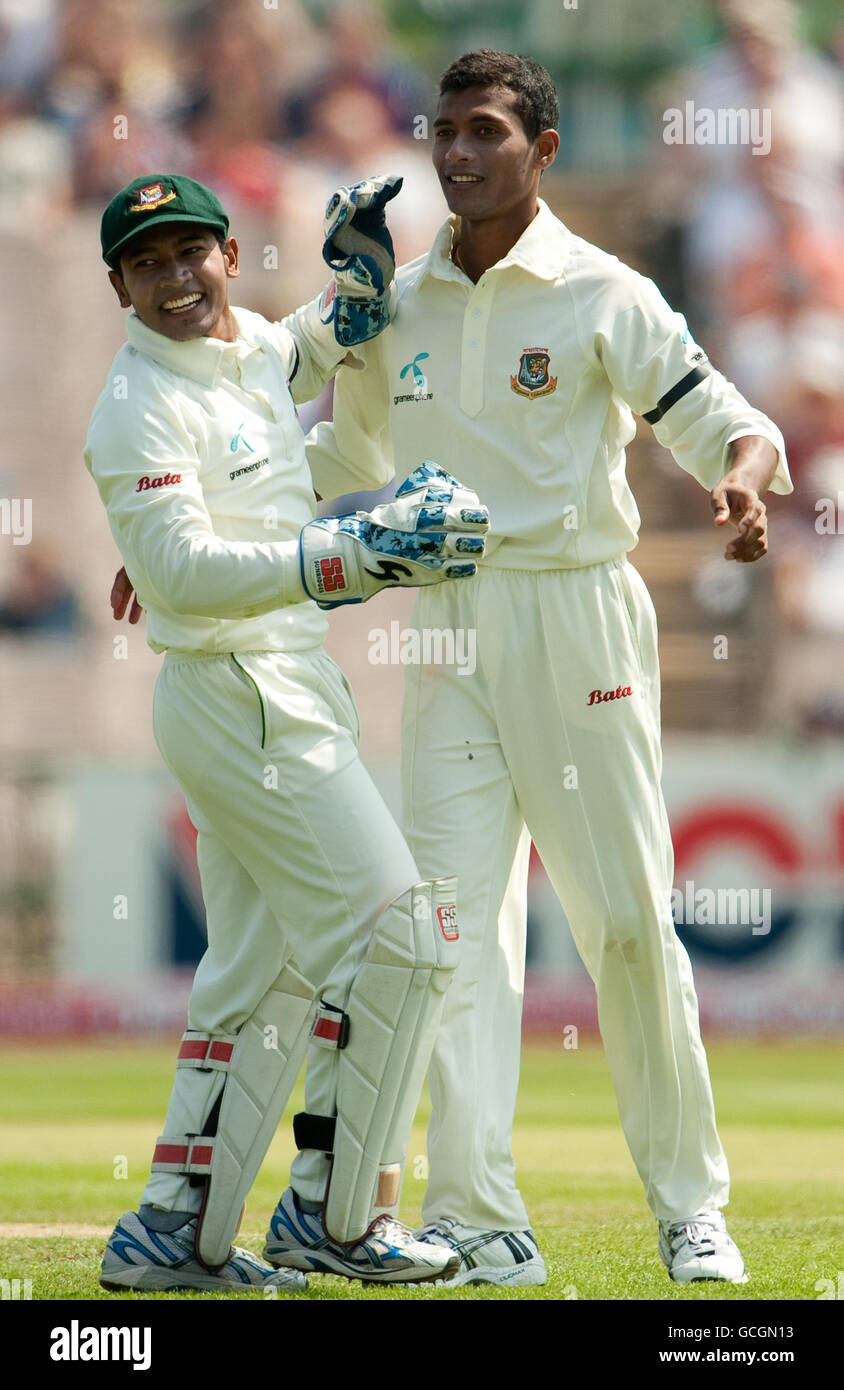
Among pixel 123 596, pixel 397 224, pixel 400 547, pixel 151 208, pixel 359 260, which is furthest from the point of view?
pixel 397 224

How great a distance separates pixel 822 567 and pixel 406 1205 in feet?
29.8

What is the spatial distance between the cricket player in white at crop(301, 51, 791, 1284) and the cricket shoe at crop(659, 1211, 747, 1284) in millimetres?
13

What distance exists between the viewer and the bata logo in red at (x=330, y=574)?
3.04 metres

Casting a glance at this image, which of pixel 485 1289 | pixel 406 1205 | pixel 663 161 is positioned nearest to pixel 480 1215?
pixel 485 1289

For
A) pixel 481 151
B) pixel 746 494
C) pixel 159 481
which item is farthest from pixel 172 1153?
pixel 481 151

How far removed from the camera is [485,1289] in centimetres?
329

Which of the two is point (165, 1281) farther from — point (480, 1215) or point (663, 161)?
point (663, 161)

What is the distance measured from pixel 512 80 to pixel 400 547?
43.2 inches

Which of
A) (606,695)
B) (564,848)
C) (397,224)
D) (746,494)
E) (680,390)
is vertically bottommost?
(564,848)

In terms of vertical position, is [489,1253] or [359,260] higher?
[359,260]

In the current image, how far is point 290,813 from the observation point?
3.26 metres

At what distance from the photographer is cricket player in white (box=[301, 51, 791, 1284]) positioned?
3539 millimetres

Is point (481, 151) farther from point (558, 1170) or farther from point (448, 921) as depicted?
point (558, 1170)

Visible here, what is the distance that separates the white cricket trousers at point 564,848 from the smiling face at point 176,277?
730 millimetres
